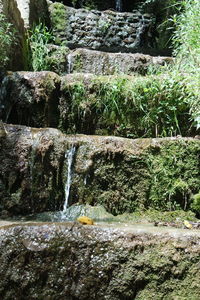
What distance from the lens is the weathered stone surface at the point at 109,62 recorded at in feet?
18.6

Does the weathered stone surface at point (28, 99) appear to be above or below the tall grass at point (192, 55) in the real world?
below

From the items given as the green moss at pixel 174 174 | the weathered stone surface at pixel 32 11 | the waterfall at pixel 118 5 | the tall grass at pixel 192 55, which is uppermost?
the waterfall at pixel 118 5

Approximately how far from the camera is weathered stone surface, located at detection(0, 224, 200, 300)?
6.88 feet

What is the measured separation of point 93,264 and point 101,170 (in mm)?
1515

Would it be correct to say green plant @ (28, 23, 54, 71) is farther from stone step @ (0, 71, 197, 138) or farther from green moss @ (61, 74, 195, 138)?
green moss @ (61, 74, 195, 138)

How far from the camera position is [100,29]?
25.2 feet

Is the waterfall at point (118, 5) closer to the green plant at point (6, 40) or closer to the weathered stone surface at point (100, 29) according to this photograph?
the weathered stone surface at point (100, 29)

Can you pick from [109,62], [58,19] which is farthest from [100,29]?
[109,62]

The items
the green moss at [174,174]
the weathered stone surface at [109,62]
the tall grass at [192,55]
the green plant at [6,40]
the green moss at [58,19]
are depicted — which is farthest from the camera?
the green moss at [58,19]

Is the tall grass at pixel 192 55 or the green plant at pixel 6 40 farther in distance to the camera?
the green plant at pixel 6 40

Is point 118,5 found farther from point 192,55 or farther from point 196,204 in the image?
point 196,204

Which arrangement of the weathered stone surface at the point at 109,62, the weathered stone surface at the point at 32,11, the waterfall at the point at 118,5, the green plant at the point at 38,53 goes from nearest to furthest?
the green plant at the point at 38,53
the weathered stone surface at the point at 109,62
the weathered stone surface at the point at 32,11
the waterfall at the point at 118,5

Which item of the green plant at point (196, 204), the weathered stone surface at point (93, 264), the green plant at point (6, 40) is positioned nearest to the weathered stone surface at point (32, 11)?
the green plant at point (6, 40)

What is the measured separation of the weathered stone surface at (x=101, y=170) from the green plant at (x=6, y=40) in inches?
62.6
